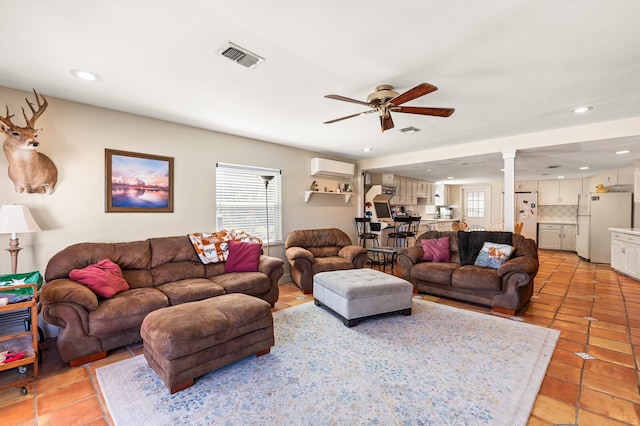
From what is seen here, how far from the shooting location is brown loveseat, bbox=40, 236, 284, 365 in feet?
7.44

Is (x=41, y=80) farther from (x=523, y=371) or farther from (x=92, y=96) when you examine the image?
(x=523, y=371)

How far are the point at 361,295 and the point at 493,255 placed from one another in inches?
83.7

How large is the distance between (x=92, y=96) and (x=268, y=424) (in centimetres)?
341

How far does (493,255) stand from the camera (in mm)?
3852

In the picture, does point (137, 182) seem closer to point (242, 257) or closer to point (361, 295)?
point (242, 257)

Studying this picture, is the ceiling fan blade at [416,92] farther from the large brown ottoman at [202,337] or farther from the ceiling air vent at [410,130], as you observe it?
the large brown ottoman at [202,337]

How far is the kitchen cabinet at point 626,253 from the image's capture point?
4918 millimetres

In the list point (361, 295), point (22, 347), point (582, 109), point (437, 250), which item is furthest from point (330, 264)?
point (582, 109)

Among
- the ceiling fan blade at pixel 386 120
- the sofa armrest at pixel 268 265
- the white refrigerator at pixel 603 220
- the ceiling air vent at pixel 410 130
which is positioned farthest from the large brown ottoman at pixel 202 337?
the white refrigerator at pixel 603 220

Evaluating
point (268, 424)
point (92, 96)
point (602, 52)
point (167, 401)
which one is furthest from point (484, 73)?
point (92, 96)

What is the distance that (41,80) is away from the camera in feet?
8.26

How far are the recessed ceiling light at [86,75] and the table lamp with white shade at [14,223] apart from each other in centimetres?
130

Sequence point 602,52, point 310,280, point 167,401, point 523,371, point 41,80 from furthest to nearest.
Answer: point 310,280
point 41,80
point 523,371
point 602,52
point 167,401

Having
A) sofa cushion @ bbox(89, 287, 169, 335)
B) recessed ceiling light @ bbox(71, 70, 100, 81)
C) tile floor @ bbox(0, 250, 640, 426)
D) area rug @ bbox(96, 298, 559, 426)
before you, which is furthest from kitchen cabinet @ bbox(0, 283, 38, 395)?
recessed ceiling light @ bbox(71, 70, 100, 81)
